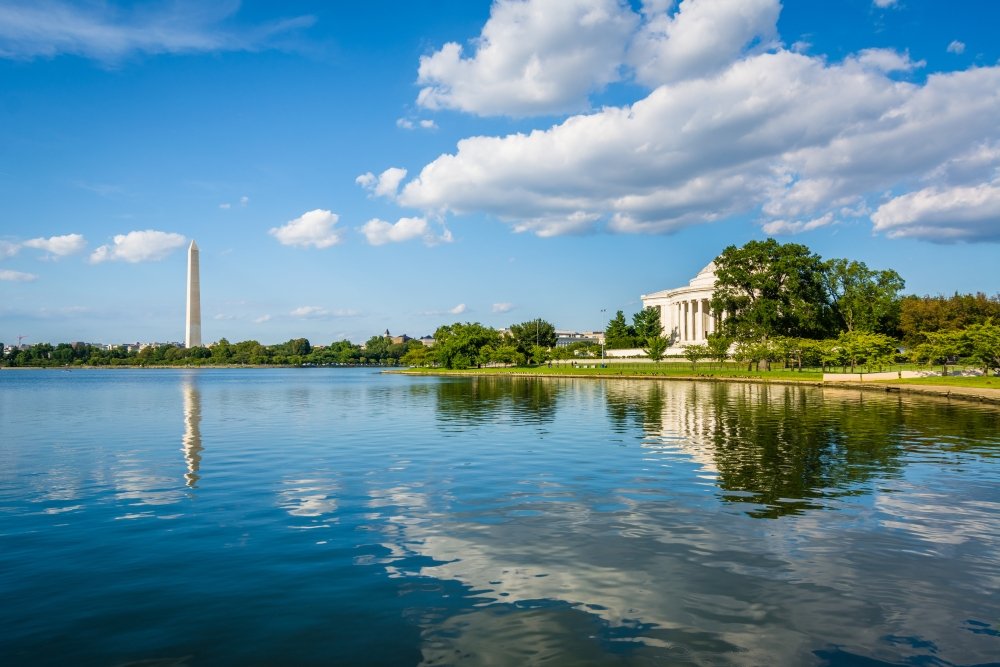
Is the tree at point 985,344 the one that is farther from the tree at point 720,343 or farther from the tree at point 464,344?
the tree at point 464,344

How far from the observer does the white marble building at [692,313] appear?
146 metres

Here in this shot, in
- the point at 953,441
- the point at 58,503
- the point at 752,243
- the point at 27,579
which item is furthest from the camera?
the point at 752,243

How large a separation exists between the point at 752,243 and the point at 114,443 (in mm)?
94824

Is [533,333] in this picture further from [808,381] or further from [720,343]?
[808,381]

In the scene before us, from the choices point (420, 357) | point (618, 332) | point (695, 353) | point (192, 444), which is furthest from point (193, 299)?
point (192, 444)

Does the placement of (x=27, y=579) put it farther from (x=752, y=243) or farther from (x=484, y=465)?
(x=752, y=243)

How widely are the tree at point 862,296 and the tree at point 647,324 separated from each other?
53742 millimetres

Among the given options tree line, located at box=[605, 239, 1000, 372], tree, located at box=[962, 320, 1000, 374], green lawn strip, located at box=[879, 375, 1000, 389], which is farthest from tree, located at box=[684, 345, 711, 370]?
tree, located at box=[962, 320, 1000, 374]

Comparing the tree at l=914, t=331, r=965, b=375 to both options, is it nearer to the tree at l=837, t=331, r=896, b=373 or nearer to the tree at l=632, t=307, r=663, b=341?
the tree at l=837, t=331, r=896, b=373

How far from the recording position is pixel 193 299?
183875mm

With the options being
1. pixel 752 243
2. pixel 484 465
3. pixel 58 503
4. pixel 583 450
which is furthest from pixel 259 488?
pixel 752 243

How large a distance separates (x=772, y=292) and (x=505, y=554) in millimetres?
98835

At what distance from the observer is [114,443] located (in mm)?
29703

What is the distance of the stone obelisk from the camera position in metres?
178
